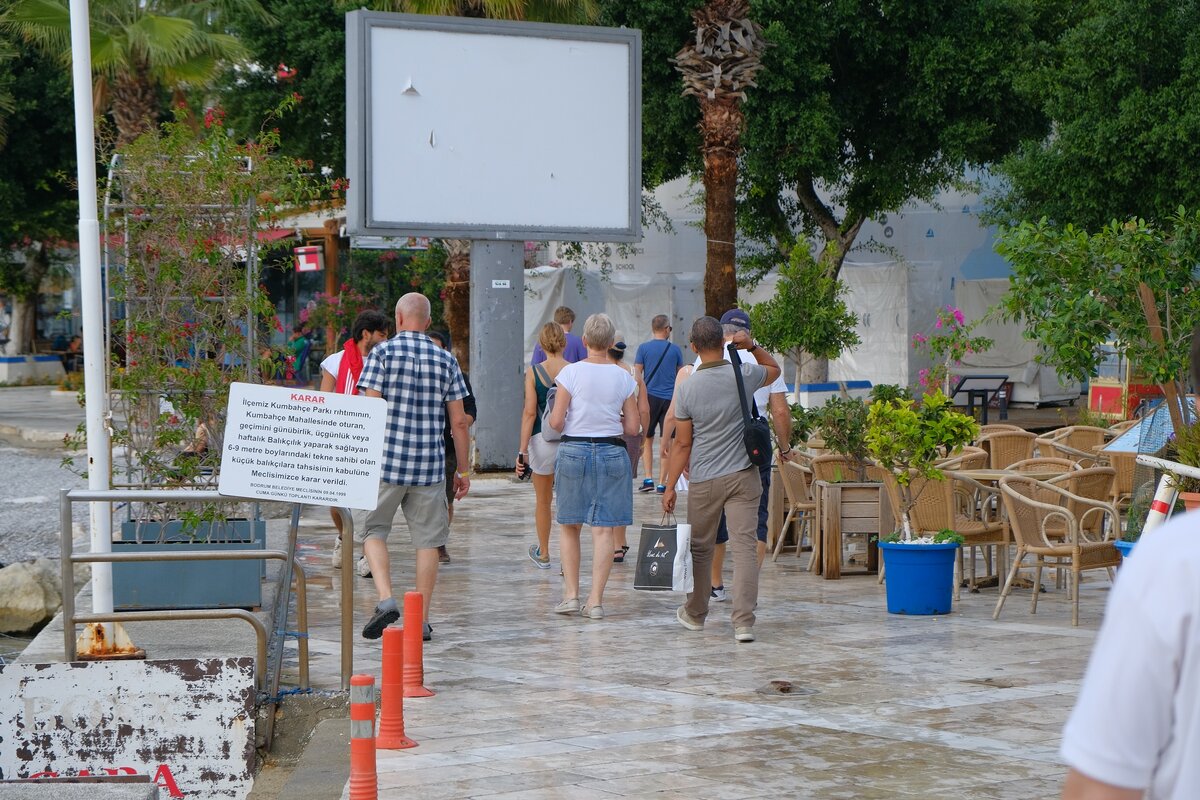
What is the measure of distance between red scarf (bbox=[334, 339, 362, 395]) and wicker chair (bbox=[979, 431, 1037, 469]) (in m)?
5.58

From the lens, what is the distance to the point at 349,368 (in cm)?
964

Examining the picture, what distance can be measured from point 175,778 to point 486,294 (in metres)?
12.0

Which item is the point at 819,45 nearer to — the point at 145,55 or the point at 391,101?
the point at 391,101

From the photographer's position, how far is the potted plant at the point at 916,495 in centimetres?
881

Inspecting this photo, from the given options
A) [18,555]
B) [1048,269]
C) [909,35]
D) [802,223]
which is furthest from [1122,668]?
[802,223]

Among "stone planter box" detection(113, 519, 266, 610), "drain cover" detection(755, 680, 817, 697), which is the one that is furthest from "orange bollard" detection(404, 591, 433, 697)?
"drain cover" detection(755, 680, 817, 697)

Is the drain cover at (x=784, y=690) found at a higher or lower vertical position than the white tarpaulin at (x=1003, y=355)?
lower

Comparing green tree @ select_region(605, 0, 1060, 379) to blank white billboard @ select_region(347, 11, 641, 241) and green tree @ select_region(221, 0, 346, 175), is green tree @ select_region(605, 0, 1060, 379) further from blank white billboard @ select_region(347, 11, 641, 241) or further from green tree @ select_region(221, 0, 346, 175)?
blank white billboard @ select_region(347, 11, 641, 241)

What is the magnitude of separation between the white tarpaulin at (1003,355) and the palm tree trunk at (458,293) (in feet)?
35.4

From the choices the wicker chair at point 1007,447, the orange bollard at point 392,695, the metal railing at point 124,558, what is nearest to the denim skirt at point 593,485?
the metal railing at point 124,558

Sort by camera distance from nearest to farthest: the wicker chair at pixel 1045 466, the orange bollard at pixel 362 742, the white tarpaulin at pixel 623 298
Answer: the orange bollard at pixel 362 742 → the wicker chair at pixel 1045 466 → the white tarpaulin at pixel 623 298

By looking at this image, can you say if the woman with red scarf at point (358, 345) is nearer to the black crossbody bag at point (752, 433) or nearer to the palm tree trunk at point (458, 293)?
the black crossbody bag at point (752, 433)

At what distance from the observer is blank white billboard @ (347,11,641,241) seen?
16.7 metres

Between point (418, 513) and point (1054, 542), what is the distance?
13.2 feet
